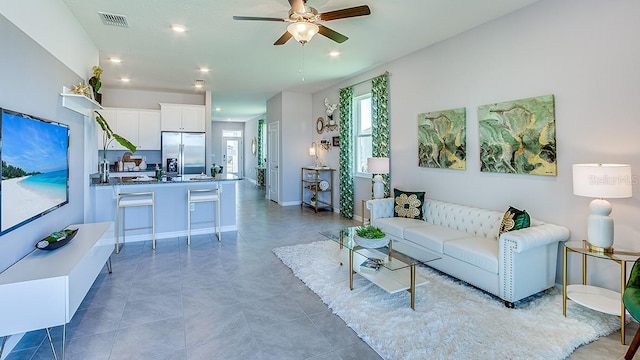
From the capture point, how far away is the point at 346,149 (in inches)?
267

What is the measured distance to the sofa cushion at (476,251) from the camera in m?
2.97

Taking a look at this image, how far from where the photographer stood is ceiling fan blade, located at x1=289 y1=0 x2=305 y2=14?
2.80m

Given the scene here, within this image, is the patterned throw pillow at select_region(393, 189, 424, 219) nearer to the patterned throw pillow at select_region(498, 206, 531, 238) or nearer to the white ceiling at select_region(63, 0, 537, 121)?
the patterned throw pillow at select_region(498, 206, 531, 238)

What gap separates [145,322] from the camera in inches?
103

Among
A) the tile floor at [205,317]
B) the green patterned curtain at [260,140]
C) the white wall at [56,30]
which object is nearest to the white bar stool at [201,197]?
the tile floor at [205,317]

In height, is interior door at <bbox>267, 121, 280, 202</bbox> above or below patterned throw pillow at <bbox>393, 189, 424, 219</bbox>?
above

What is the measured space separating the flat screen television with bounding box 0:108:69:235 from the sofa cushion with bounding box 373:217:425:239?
3638 millimetres

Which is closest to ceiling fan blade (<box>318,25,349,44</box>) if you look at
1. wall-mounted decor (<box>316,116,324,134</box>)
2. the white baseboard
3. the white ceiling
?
the white ceiling

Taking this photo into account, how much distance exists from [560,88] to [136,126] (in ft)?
25.1

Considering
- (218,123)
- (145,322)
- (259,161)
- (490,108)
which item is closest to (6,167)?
(145,322)

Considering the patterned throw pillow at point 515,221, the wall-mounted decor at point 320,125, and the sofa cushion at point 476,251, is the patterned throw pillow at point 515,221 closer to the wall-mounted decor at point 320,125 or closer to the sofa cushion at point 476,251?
the sofa cushion at point 476,251

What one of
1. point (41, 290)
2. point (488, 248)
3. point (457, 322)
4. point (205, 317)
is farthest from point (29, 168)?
point (488, 248)

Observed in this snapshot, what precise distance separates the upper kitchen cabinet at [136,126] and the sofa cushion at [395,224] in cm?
561

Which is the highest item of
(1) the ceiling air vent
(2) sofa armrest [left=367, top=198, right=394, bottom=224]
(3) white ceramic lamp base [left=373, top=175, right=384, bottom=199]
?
(1) the ceiling air vent
